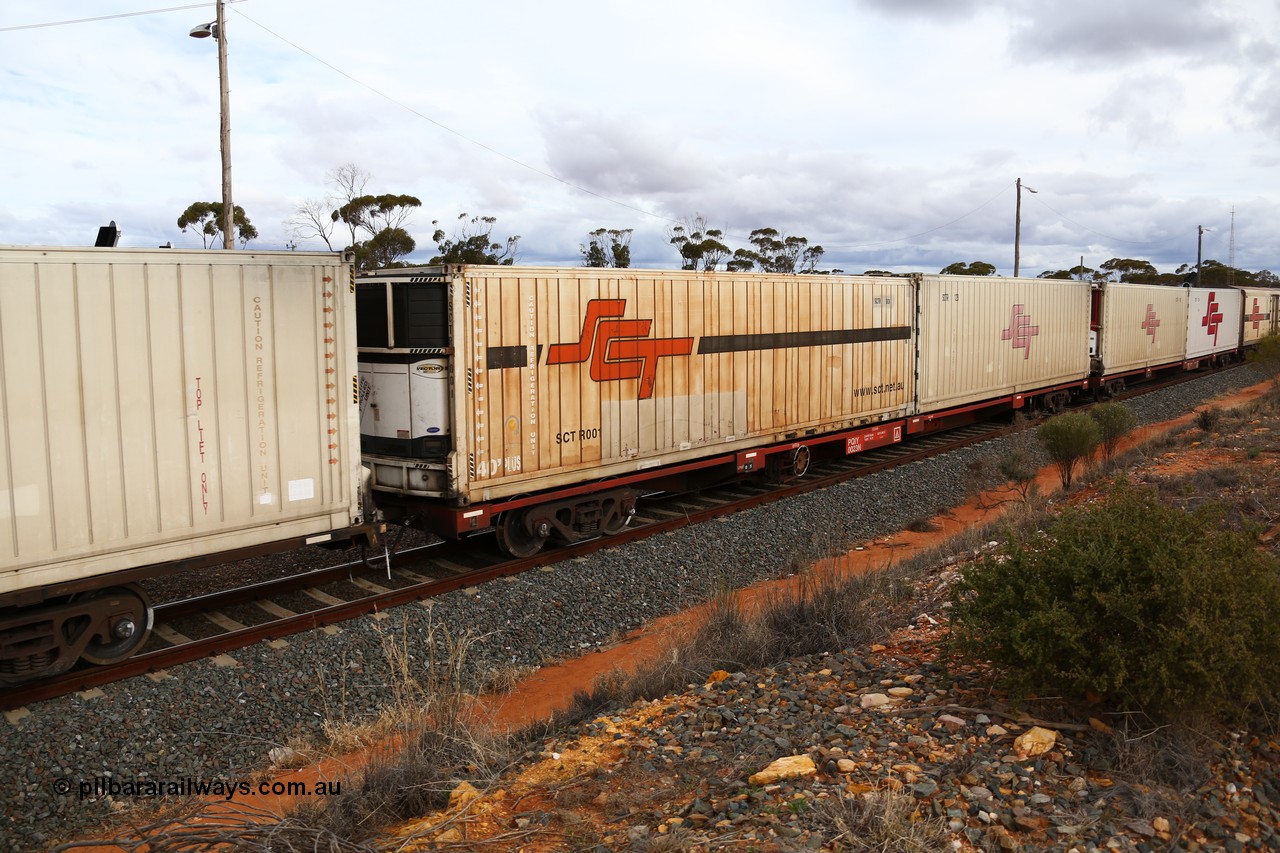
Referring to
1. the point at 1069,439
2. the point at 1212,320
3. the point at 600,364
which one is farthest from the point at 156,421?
the point at 1212,320

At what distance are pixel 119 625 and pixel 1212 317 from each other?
132 ft

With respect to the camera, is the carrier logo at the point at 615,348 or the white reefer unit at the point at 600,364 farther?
the carrier logo at the point at 615,348

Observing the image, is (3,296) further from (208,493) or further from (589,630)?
(589,630)

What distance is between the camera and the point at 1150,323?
28.6 metres

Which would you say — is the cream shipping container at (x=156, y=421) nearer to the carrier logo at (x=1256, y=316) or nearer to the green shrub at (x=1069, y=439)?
the green shrub at (x=1069, y=439)

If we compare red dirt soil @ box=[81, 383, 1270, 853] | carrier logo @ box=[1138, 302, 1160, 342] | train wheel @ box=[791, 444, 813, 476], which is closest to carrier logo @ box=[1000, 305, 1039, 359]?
red dirt soil @ box=[81, 383, 1270, 853]

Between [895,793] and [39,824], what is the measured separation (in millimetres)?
5136

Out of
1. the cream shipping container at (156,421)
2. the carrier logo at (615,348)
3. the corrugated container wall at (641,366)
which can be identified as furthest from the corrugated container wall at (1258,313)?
the cream shipping container at (156,421)

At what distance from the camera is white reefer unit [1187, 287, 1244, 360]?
33062 mm

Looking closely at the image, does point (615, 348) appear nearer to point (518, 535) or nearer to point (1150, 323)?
point (518, 535)

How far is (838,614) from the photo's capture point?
688 cm

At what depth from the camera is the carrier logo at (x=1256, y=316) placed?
40.8 metres

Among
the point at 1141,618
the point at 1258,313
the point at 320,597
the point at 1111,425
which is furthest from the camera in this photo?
the point at 1258,313

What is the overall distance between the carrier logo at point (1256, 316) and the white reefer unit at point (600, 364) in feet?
117
